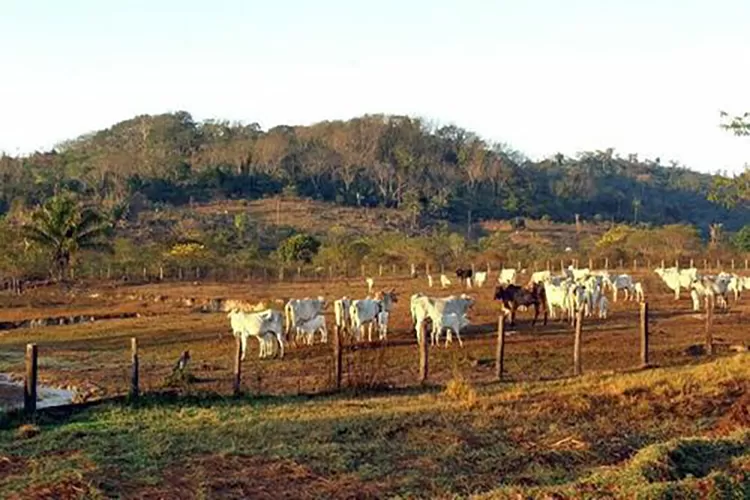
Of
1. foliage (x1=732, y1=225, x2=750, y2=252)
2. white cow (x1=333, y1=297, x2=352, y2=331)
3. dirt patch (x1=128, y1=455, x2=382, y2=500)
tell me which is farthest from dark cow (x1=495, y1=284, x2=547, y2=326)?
foliage (x1=732, y1=225, x2=750, y2=252)

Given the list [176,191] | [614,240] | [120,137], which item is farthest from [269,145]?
[614,240]

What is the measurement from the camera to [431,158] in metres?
117

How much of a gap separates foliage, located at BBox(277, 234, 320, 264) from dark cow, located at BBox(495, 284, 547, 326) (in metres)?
36.2

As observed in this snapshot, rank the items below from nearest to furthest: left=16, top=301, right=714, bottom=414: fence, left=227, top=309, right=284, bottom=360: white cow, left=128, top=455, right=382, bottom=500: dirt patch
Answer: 1. left=128, top=455, right=382, bottom=500: dirt patch
2. left=16, top=301, right=714, bottom=414: fence
3. left=227, top=309, right=284, bottom=360: white cow

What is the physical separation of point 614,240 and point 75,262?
1466 inches

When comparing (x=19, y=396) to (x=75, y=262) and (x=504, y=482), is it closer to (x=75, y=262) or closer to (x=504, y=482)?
(x=504, y=482)

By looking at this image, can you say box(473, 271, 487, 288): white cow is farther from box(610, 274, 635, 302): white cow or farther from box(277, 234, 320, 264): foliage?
box(277, 234, 320, 264): foliage

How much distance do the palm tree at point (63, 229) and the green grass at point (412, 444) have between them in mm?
42229

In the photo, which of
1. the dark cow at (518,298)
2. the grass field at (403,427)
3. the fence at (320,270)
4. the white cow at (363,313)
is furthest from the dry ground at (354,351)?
the fence at (320,270)

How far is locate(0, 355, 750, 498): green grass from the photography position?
11.5 metres

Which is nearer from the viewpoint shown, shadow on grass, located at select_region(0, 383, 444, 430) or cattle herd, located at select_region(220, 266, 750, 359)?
shadow on grass, located at select_region(0, 383, 444, 430)

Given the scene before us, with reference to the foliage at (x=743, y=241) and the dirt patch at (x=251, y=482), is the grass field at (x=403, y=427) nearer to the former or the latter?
the dirt patch at (x=251, y=482)

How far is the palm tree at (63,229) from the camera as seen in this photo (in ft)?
187

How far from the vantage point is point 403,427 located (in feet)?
48.6
